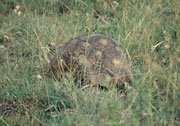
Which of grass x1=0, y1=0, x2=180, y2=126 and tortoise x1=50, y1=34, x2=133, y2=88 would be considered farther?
tortoise x1=50, y1=34, x2=133, y2=88

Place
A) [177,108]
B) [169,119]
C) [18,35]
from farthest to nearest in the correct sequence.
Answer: [18,35], [177,108], [169,119]

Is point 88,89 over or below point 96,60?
below

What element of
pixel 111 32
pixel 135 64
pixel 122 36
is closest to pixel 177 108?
pixel 135 64

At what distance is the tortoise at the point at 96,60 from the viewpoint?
251cm

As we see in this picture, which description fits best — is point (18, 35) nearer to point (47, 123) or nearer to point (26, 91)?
point (26, 91)

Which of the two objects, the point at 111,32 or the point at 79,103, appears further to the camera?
the point at 111,32

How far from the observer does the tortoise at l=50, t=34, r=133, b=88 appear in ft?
8.22

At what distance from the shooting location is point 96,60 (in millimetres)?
2572

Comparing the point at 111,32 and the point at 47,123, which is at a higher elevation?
the point at 111,32

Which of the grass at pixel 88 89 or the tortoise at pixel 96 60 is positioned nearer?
the grass at pixel 88 89

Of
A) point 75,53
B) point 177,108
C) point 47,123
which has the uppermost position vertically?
point 75,53

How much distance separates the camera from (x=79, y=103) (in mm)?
2191

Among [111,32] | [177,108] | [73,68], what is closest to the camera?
[177,108]

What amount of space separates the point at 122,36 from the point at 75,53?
1.02 m
